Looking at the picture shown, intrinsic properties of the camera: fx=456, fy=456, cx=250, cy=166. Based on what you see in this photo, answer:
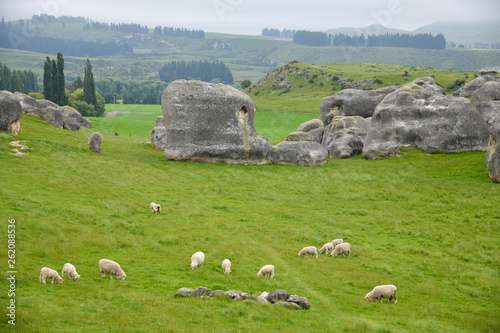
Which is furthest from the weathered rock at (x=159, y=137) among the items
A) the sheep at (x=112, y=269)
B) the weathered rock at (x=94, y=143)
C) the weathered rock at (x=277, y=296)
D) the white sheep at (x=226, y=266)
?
the weathered rock at (x=277, y=296)

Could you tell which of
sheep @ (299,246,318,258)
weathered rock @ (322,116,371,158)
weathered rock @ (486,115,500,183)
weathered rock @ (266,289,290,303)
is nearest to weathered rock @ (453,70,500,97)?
weathered rock @ (322,116,371,158)

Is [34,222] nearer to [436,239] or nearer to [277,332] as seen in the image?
[277,332]

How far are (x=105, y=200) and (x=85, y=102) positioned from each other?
111 m

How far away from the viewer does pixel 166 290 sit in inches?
712

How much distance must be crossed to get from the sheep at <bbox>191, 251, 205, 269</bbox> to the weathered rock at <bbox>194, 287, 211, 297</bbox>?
11.0 feet

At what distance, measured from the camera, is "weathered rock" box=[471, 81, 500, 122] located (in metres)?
56.3

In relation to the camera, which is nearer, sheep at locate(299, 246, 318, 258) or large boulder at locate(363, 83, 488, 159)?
sheep at locate(299, 246, 318, 258)

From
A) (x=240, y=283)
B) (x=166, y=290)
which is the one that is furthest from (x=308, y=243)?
(x=166, y=290)

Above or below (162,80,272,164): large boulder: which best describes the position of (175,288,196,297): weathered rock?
below

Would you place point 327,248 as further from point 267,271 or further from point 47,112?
point 47,112

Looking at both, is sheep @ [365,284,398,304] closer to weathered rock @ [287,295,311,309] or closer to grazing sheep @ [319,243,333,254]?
weathered rock @ [287,295,311,309]

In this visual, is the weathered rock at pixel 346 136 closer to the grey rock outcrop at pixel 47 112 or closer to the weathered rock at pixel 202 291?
the grey rock outcrop at pixel 47 112

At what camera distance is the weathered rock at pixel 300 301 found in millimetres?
17141

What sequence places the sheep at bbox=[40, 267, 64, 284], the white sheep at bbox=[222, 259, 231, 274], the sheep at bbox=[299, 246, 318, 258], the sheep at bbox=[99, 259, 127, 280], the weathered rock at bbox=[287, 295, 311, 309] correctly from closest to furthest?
1. the weathered rock at bbox=[287, 295, 311, 309]
2. the sheep at bbox=[40, 267, 64, 284]
3. the sheep at bbox=[99, 259, 127, 280]
4. the white sheep at bbox=[222, 259, 231, 274]
5. the sheep at bbox=[299, 246, 318, 258]
